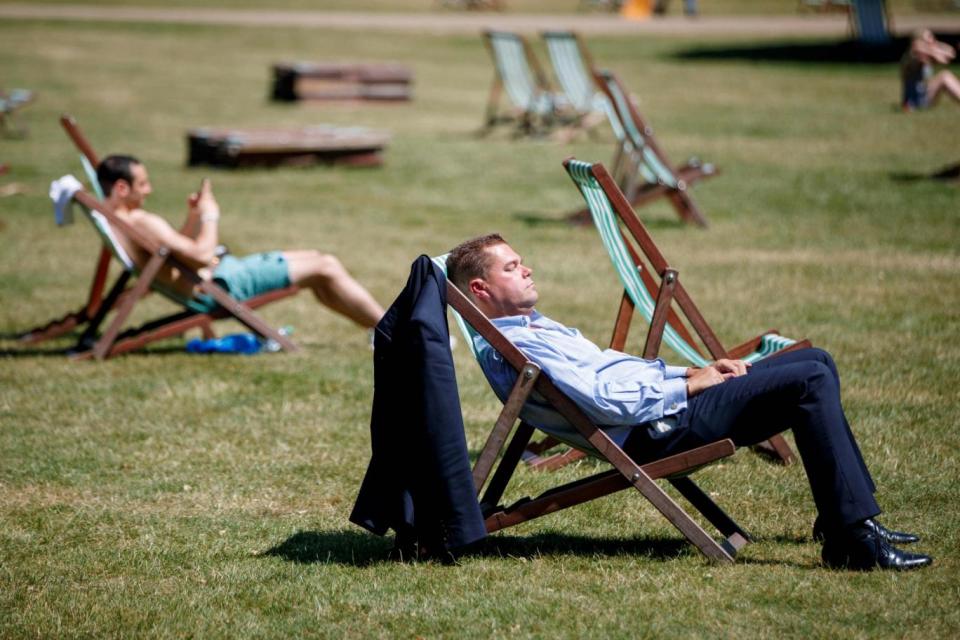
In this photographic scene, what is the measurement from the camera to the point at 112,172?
7.78 meters

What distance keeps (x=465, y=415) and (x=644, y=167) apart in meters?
5.61

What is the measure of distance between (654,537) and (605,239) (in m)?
1.45

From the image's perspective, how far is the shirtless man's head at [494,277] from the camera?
14.9ft

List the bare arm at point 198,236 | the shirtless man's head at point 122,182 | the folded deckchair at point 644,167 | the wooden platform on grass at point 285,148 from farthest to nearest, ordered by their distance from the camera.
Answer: the wooden platform on grass at point 285,148, the folded deckchair at point 644,167, the shirtless man's head at point 122,182, the bare arm at point 198,236

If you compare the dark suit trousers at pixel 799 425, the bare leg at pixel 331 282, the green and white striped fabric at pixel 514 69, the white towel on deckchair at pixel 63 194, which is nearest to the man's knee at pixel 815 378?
the dark suit trousers at pixel 799 425

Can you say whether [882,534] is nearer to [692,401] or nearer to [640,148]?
[692,401]

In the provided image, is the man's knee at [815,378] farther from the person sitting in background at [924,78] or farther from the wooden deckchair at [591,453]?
the person sitting in background at [924,78]

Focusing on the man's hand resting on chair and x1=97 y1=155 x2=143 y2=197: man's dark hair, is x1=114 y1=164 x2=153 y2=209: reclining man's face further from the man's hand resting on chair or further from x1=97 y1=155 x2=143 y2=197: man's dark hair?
the man's hand resting on chair

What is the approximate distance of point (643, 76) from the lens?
25.6 metres

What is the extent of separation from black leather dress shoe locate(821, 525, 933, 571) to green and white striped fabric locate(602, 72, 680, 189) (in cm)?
713

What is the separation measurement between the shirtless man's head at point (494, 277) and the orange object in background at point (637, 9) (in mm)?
38029

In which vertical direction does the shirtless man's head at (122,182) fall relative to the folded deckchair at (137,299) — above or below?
above

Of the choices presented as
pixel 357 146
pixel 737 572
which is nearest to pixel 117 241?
pixel 737 572

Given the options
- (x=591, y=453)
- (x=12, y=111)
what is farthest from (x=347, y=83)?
(x=591, y=453)
